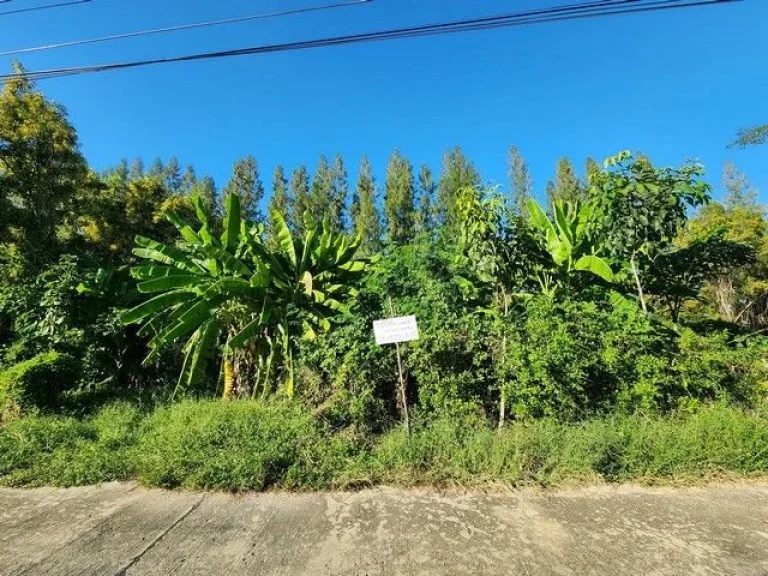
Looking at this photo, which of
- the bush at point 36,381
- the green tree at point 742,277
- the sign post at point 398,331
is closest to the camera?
the sign post at point 398,331

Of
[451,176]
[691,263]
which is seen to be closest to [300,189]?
[451,176]

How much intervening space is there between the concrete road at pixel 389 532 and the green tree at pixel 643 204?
271cm

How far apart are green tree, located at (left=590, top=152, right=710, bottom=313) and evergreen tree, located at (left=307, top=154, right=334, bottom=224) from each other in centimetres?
2984

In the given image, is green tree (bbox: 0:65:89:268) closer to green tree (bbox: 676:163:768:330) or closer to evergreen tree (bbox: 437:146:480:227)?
green tree (bbox: 676:163:768:330)

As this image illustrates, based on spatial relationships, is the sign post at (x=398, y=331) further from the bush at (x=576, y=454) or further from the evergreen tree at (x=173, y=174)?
the evergreen tree at (x=173, y=174)

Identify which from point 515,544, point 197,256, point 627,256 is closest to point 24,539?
point 515,544

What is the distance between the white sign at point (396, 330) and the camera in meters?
4.35

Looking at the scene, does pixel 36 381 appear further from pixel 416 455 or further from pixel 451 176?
pixel 451 176

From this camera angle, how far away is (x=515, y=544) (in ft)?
9.02

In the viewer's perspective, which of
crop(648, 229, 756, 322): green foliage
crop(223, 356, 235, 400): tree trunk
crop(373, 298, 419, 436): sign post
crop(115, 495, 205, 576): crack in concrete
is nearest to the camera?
crop(115, 495, 205, 576): crack in concrete

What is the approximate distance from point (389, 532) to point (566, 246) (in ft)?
15.5

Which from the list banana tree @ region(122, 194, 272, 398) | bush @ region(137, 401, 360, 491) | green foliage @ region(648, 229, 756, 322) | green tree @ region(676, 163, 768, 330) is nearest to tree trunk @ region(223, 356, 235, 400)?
banana tree @ region(122, 194, 272, 398)

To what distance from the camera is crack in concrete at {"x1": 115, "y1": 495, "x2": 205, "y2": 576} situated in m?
2.52

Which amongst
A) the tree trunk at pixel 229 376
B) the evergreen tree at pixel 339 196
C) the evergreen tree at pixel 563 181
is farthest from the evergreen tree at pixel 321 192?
the tree trunk at pixel 229 376
